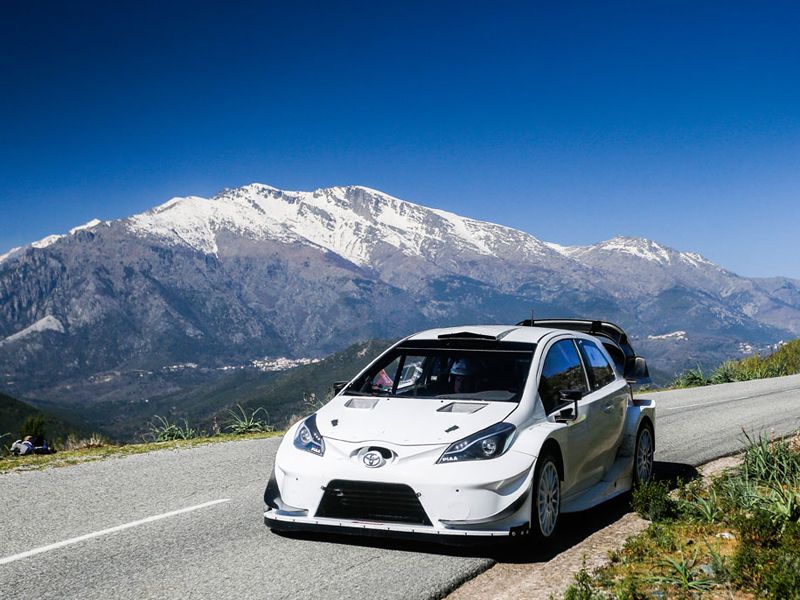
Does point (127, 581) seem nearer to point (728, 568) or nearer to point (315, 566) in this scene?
point (315, 566)

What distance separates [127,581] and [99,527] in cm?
161

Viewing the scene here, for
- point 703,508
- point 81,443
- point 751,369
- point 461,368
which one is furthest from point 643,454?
point 751,369

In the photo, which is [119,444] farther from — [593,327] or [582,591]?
[582,591]

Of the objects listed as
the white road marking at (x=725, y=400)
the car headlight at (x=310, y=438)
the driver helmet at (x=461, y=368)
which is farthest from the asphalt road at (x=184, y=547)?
the white road marking at (x=725, y=400)

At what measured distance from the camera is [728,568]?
15.9 ft

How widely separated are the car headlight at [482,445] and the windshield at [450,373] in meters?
0.56

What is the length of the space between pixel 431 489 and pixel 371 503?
0.44 meters

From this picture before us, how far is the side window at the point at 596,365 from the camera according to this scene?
7.54 meters

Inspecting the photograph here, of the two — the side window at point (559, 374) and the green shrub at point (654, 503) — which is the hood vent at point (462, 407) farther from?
the green shrub at point (654, 503)

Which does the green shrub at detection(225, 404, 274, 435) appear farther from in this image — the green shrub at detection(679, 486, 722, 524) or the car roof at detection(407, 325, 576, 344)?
the green shrub at detection(679, 486, 722, 524)

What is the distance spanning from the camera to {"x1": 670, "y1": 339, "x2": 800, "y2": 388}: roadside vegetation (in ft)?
86.1

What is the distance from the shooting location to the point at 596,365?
25.4 feet

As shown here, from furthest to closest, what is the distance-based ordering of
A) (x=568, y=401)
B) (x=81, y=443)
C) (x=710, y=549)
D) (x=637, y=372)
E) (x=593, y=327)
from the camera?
(x=81, y=443)
(x=593, y=327)
(x=637, y=372)
(x=568, y=401)
(x=710, y=549)

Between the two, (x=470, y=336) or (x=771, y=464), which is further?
(x=771, y=464)
